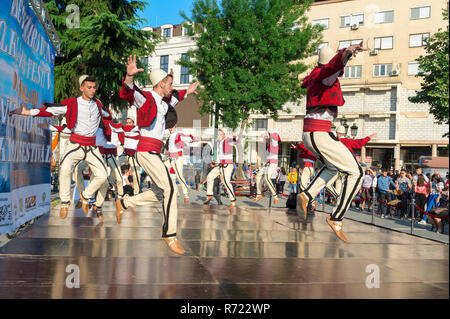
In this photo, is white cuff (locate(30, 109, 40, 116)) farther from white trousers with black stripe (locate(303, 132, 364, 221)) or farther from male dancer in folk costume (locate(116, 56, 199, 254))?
white trousers with black stripe (locate(303, 132, 364, 221))

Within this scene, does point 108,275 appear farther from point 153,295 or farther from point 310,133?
point 310,133

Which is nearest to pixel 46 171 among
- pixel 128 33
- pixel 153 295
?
pixel 153 295

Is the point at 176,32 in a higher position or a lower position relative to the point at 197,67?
higher

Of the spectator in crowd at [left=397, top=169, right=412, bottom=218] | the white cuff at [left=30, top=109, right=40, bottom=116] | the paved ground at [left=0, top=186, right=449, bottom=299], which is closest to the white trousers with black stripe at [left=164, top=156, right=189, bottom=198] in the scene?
the paved ground at [left=0, top=186, right=449, bottom=299]

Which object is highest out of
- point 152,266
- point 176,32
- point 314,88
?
point 176,32

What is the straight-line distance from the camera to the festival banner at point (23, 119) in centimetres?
625

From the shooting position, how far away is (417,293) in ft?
6.93

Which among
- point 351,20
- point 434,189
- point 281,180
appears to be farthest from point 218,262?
point 351,20

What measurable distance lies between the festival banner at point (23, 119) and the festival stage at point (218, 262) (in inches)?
19.0

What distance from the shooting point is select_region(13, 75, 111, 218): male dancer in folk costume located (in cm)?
771

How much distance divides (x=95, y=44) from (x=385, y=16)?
28.8m

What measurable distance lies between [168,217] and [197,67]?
59.1 ft

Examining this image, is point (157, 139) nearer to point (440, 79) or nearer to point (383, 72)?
point (440, 79)
